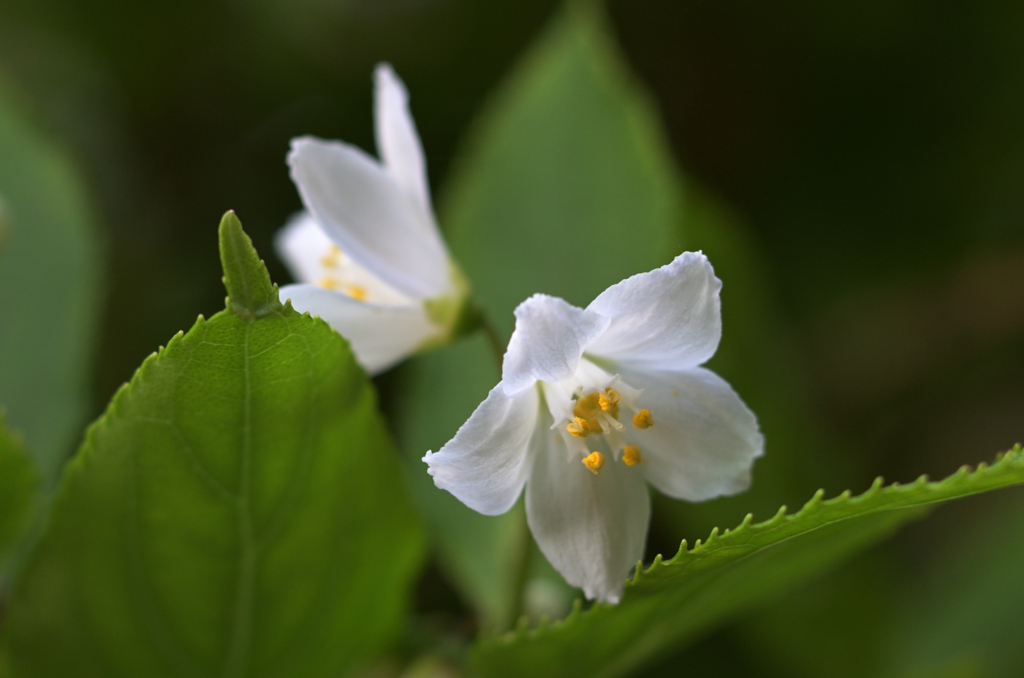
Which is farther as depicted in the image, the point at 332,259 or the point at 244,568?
the point at 332,259

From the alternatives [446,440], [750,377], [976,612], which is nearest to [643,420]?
[446,440]

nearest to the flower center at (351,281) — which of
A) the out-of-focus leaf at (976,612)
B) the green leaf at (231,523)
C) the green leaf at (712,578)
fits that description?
the green leaf at (231,523)

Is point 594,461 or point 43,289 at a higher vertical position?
point 43,289

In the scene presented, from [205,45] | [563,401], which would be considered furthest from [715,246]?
[205,45]

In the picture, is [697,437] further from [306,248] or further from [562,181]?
[562,181]

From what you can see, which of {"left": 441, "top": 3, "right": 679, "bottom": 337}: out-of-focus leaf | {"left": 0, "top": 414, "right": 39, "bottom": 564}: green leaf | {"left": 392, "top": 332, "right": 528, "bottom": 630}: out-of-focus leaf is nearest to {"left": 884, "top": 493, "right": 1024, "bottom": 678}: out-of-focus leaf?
{"left": 392, "top": 332, "right": 528, "bottom": 630}: out-of-focus leaf

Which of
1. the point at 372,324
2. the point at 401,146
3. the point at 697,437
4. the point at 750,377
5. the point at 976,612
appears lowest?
the point at 976,612

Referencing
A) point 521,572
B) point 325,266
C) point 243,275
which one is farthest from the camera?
point 325,266
